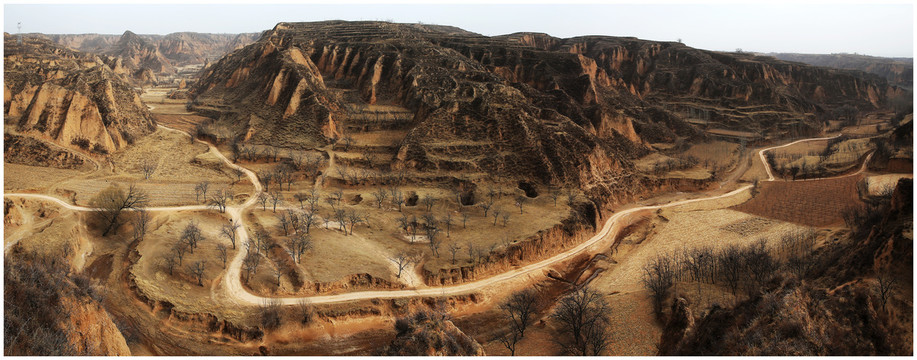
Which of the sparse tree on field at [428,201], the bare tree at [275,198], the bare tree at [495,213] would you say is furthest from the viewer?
the sparse tree on field at [428,201]

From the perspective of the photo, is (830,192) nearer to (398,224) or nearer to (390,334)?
(398,224)

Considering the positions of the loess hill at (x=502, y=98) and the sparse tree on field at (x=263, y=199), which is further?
the loess hill at (x=502, y=98)

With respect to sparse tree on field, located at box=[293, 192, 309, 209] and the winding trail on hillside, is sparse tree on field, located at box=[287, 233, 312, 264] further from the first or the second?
sparse tree on field, located at box=[293, 192, 309, 209]

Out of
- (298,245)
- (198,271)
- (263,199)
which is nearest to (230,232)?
(298,245)

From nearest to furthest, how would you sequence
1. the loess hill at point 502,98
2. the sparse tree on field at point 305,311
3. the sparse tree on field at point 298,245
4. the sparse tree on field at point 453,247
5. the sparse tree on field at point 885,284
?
the sparse tree on field at point 885,284 < the sparse tree on field at point 305,311 < the sparse tree on field at point 298,245 < the sparse tree on field at point 453,247 < the loess hill at point 502,98

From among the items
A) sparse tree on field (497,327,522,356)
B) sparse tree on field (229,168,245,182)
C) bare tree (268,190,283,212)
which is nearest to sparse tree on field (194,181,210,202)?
sparse tree on field (229,168,245,182)

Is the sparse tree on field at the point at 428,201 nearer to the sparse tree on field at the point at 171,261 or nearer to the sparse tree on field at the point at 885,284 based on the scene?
the sparse tree on field at the point at 171,261

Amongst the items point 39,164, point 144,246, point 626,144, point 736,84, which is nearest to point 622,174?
point 626,144

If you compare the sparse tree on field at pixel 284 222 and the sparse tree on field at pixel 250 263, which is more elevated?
the sparse tree on field at pixel 284 222

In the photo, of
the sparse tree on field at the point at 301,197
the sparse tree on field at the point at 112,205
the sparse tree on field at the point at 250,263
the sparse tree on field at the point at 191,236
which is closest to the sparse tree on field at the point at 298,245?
the sparse tree on field at the point at 250,263
